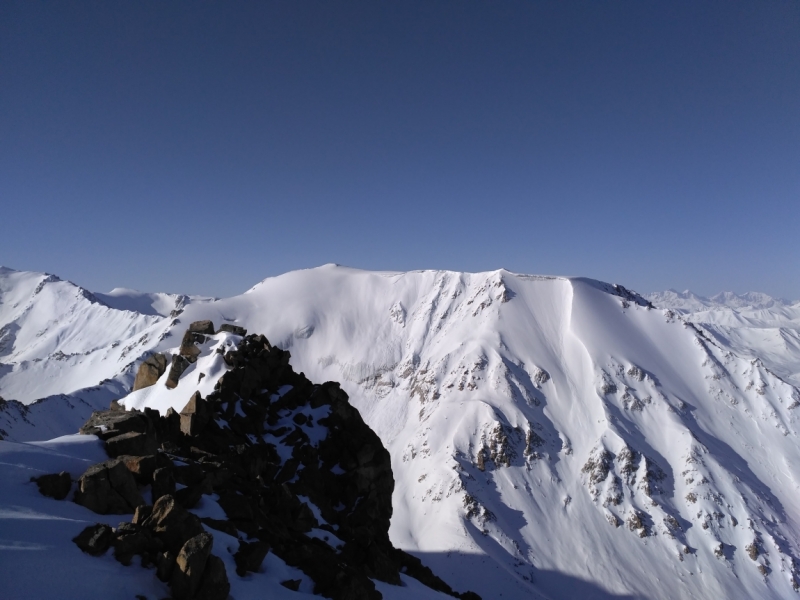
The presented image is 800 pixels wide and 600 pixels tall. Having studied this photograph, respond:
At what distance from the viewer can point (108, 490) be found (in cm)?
1422

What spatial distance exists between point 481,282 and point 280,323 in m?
69.6

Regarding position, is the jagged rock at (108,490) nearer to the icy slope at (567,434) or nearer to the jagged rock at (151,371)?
the jagged rock at (151,371)

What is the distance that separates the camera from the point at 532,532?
79.4 meters

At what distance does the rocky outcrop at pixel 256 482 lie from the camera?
12852mm

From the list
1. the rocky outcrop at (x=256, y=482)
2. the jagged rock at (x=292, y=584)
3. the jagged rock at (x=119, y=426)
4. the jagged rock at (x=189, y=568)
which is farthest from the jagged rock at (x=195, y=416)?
the jagged rock at (x=189, y=568)

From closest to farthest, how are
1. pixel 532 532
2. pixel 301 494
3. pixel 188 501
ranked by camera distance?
pixel 188 501, pixel 301 494, pixel 532 532

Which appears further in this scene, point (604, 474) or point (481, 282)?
point (481, 282)

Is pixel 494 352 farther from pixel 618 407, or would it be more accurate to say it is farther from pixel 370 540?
pixel 370 540

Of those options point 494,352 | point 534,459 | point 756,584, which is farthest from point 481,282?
point 756,584

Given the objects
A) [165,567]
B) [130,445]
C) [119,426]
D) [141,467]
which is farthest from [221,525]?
[119,426]

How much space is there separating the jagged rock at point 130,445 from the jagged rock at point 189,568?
8193 mm

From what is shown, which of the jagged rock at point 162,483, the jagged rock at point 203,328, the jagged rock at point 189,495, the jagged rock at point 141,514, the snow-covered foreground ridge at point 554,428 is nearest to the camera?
the jagged rock at point 141,514

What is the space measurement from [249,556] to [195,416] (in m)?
13.3

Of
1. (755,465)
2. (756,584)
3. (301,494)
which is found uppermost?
(755,465)
